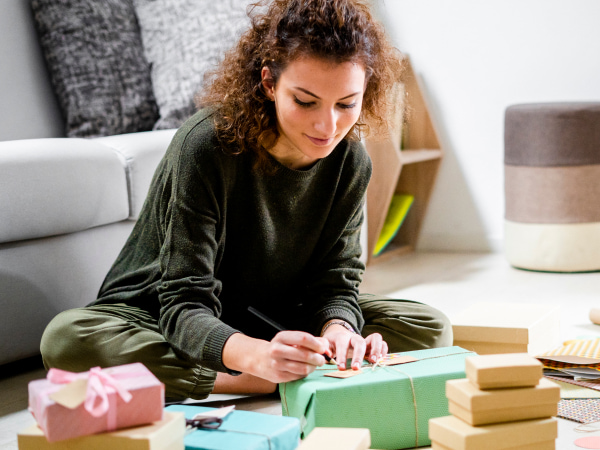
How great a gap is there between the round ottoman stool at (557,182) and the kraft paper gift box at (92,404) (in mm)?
1896

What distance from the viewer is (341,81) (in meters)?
1.09

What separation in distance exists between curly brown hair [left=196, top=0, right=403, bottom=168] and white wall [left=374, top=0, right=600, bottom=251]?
58.2 inches

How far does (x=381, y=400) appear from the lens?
3.34ft

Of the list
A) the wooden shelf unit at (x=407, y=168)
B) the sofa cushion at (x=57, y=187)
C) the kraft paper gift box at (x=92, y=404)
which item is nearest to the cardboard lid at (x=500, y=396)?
the kraft paper gift box at (x=92, y=404)

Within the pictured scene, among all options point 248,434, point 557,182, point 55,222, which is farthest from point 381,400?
point 557,182

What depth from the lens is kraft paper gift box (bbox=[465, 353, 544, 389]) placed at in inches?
31.8

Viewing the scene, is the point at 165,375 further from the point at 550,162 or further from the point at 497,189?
the point at 497,189

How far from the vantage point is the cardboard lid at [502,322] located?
4.70ft

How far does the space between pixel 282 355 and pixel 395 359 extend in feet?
0.65

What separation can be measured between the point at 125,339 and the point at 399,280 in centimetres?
130

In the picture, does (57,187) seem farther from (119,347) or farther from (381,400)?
(381,400)

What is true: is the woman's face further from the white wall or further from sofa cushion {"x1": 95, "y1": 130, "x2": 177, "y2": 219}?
the white wall

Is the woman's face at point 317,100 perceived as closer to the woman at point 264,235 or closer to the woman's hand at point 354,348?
the woman at point 264,235

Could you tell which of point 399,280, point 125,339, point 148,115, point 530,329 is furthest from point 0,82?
point 530,329
